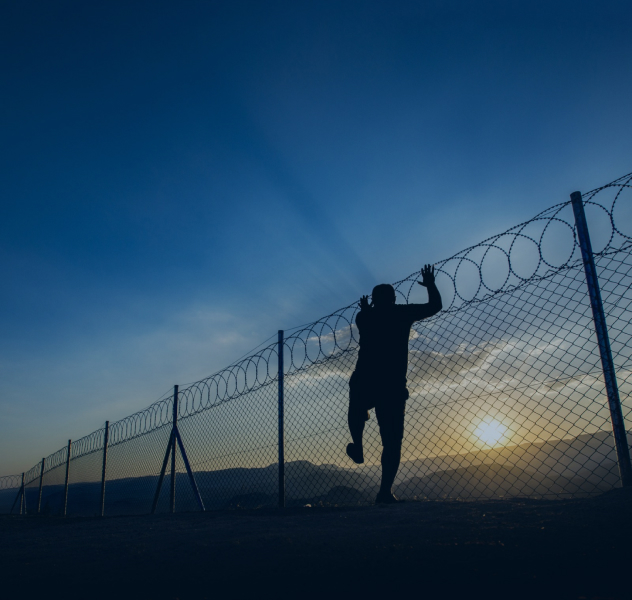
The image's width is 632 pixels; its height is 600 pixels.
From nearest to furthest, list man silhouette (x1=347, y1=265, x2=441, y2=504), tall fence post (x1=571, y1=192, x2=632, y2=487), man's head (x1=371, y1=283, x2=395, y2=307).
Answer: tall fence post (x1=571, y1=192, x2=632, y2=487) < man silhouette (x1=347, y1=265, x2=441, y2=504) < man's head (x1=371, y1=283, x2=395, y2=307)

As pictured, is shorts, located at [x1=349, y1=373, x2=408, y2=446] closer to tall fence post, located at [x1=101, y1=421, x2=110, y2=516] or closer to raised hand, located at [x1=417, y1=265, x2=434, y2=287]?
raised hand, located at [x1=417, y1=265, x2=434, y2=287]

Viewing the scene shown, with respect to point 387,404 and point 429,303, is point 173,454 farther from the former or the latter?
point 429,303

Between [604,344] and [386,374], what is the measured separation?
1629 millimetres

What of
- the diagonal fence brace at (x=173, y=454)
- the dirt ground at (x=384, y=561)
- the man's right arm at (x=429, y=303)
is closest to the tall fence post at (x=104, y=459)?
the diagonal fence brace at (x=173, y=454)

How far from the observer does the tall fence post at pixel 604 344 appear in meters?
2.66

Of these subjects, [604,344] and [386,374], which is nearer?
[604,344]

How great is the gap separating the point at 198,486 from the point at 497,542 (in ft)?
18.0

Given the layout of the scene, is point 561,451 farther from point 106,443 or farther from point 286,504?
point 106,443

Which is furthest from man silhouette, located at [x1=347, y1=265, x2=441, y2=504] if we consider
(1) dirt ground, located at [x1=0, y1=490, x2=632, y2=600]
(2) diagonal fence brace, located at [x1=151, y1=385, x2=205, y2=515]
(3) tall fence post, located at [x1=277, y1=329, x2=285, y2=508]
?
(2) diagonal fence brace, located at [x1=151, y1=385, x2=205, y2=515]

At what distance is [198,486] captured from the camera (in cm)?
630

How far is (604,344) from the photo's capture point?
279 centimetres

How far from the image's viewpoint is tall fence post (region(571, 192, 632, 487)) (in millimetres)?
2658

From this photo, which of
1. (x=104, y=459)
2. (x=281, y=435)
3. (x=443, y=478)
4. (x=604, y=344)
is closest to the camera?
(x=604, y=344)

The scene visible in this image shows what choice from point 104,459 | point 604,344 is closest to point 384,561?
point 604,344
